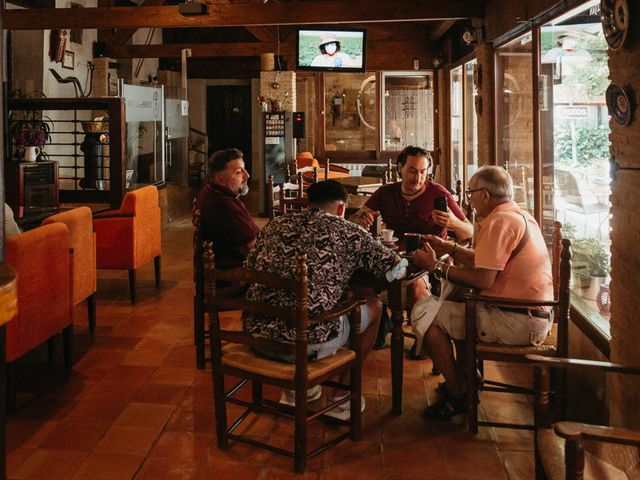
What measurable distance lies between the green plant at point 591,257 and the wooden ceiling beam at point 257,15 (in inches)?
133

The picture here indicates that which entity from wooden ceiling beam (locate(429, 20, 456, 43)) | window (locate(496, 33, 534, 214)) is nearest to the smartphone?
window (locate(496, 33, 534, 214))

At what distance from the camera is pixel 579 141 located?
427cm

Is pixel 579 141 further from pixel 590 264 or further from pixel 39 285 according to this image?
pixel 39 285

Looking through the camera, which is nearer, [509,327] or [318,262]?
[318,262]

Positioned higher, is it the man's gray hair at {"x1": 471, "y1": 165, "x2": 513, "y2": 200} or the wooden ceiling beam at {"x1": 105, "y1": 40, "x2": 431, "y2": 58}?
the wooden ceiling beam at {"x1": 105, "y1": 40, "x2": 431, "y2": 58}

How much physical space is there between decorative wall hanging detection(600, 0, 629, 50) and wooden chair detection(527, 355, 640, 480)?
4.52ft

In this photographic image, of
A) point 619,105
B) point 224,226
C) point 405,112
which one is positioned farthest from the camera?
point 405,112

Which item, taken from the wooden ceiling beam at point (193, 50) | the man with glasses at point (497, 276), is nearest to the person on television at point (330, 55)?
the wooden ceiling beam at point (193, 50)

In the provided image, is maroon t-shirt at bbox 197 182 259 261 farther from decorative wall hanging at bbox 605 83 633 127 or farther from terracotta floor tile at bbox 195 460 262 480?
decorative wall hanging at bbox 605 83 633 127

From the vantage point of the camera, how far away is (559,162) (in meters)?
4.75

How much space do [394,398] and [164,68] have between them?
1215 centimetres

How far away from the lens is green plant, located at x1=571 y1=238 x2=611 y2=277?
379 cm

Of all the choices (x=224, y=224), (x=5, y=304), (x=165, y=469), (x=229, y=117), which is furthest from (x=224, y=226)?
(x=229, y=117)

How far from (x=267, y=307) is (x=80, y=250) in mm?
1971
